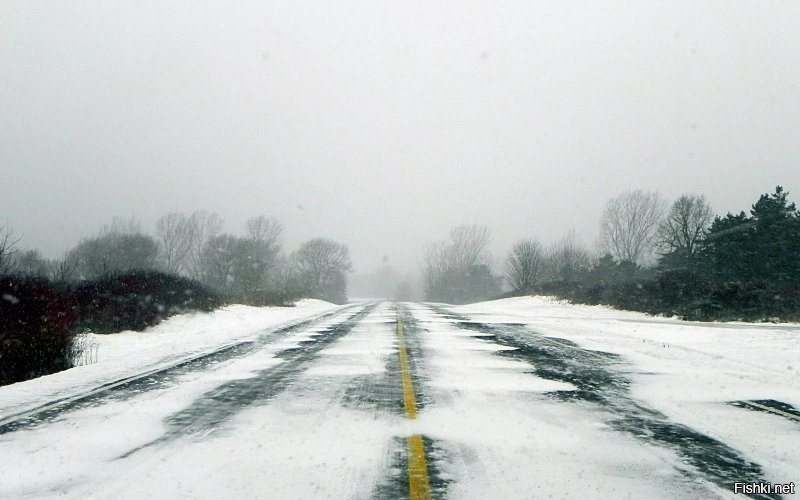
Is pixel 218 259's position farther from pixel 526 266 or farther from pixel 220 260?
pixel 526 266

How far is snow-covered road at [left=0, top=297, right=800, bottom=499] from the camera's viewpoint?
3.80 metres

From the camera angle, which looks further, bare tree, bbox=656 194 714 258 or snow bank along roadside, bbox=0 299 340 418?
bare tree, bbox=656 194 714 258

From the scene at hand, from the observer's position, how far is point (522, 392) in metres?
6.93

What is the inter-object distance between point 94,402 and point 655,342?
12.4 metres

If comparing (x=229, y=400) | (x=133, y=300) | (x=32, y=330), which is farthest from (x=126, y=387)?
(x=133, y=300)

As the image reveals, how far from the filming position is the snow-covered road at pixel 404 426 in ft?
12.5

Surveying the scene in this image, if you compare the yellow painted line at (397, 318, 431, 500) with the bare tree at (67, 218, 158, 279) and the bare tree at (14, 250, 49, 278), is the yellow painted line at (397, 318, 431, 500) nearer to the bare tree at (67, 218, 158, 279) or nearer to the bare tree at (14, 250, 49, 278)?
the bare tree at (14, 250, 49, 278)

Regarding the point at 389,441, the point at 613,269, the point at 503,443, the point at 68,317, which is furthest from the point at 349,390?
the point at 613,269

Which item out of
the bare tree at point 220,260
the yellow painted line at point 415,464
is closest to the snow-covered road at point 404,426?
the yellow painted line at point 415,464

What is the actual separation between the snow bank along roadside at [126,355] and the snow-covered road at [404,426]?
0.09 metres

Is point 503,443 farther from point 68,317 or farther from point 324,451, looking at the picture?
point 68,317

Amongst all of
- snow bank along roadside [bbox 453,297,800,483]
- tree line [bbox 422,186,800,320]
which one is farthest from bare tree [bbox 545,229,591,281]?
snow bank along roadside [bbox 453,297,800,483]

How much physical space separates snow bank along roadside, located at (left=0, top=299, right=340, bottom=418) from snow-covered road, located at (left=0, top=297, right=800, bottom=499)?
9 cm

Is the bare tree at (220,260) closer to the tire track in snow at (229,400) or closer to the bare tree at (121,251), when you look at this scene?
the bare tree at (121,251)
